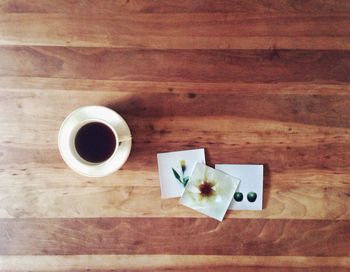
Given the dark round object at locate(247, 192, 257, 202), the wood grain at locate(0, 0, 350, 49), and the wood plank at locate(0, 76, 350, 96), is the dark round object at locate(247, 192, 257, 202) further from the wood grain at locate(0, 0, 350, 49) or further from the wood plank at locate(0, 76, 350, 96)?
the wood grain at locate(0, 0, 350, 49)

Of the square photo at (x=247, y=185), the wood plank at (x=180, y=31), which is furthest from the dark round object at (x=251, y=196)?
the wood plank at (x=180, y=31)

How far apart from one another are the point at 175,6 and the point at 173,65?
15 cm

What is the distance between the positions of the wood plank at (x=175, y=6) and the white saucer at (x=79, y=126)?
0.26m

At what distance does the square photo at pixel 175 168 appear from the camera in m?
0.97

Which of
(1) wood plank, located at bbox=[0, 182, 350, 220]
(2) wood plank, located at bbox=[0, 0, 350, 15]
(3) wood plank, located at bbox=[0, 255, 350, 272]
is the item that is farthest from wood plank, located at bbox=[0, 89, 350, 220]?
(2) wood plank, located at bbox=[0, 0, 350, 15]

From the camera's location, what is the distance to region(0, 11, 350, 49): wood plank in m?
0.98

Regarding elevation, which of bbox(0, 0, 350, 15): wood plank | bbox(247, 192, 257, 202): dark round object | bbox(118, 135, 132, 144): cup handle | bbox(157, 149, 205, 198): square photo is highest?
bbox(0, 0, 350, 15): wood plank

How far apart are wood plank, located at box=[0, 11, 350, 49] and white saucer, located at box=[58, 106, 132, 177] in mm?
180

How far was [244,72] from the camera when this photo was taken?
0.98 metres

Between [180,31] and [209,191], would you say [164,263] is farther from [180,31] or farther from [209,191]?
[180,31]

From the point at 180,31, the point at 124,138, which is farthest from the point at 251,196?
the point at 180,31

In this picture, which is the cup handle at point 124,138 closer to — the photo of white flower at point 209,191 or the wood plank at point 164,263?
the photo of white flower at point 209,191

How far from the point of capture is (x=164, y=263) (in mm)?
972

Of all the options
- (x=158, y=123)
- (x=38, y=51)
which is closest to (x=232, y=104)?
(x=158, y=123)
